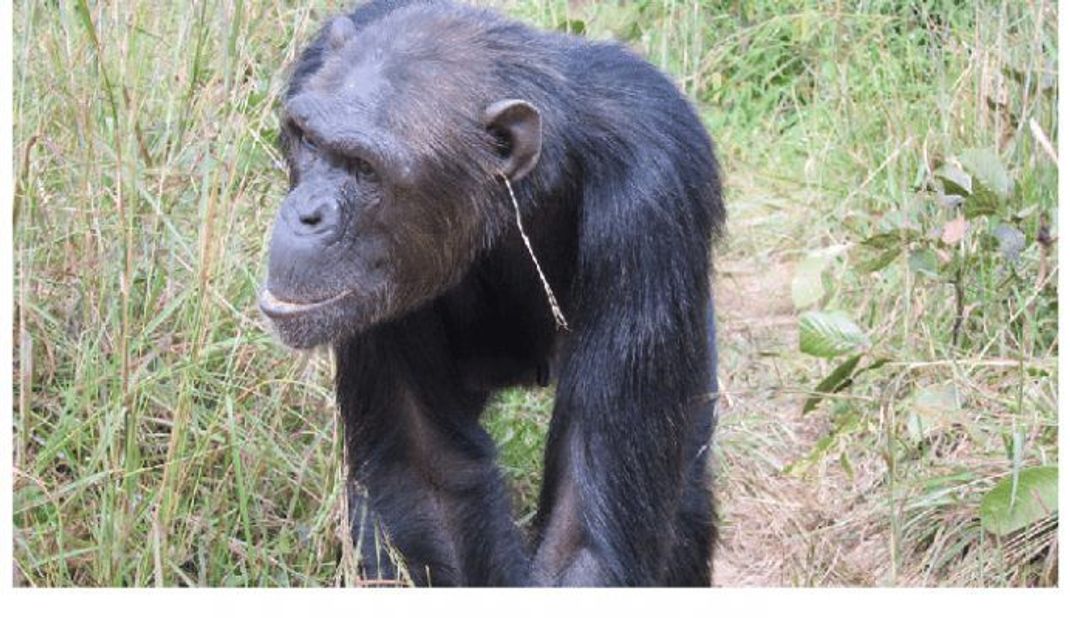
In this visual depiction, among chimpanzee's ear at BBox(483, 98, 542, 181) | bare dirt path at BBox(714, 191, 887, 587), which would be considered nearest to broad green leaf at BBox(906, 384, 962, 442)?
bare dirt path at BBox(714, 191, 887, 587)

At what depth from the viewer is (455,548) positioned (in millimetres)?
4473

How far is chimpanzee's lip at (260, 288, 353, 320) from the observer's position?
397 cm

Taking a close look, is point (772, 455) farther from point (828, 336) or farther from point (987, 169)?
point (987, 169)

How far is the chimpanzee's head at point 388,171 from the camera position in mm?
3924

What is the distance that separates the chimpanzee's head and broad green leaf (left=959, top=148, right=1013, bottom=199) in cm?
167

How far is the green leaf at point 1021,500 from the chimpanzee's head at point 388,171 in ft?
4.93

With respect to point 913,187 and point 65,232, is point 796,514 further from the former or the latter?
point 65,232

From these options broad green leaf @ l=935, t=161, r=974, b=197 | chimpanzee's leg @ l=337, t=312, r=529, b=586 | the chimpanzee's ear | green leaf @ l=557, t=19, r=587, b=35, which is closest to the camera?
the chimpanzee's ear

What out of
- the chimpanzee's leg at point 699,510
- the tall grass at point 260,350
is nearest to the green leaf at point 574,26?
the tall grass at point 260,350

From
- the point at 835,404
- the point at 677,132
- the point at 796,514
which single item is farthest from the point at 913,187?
the point at 677,132

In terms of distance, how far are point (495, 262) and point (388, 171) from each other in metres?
0.58

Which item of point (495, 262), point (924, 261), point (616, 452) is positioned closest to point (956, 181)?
point (924, 261)

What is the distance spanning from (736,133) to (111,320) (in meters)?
3.58

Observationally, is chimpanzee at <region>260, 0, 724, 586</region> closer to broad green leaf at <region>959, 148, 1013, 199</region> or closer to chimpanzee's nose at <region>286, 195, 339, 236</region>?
chimpanzee's nose at <region>286, 195, 339, 236</region>
